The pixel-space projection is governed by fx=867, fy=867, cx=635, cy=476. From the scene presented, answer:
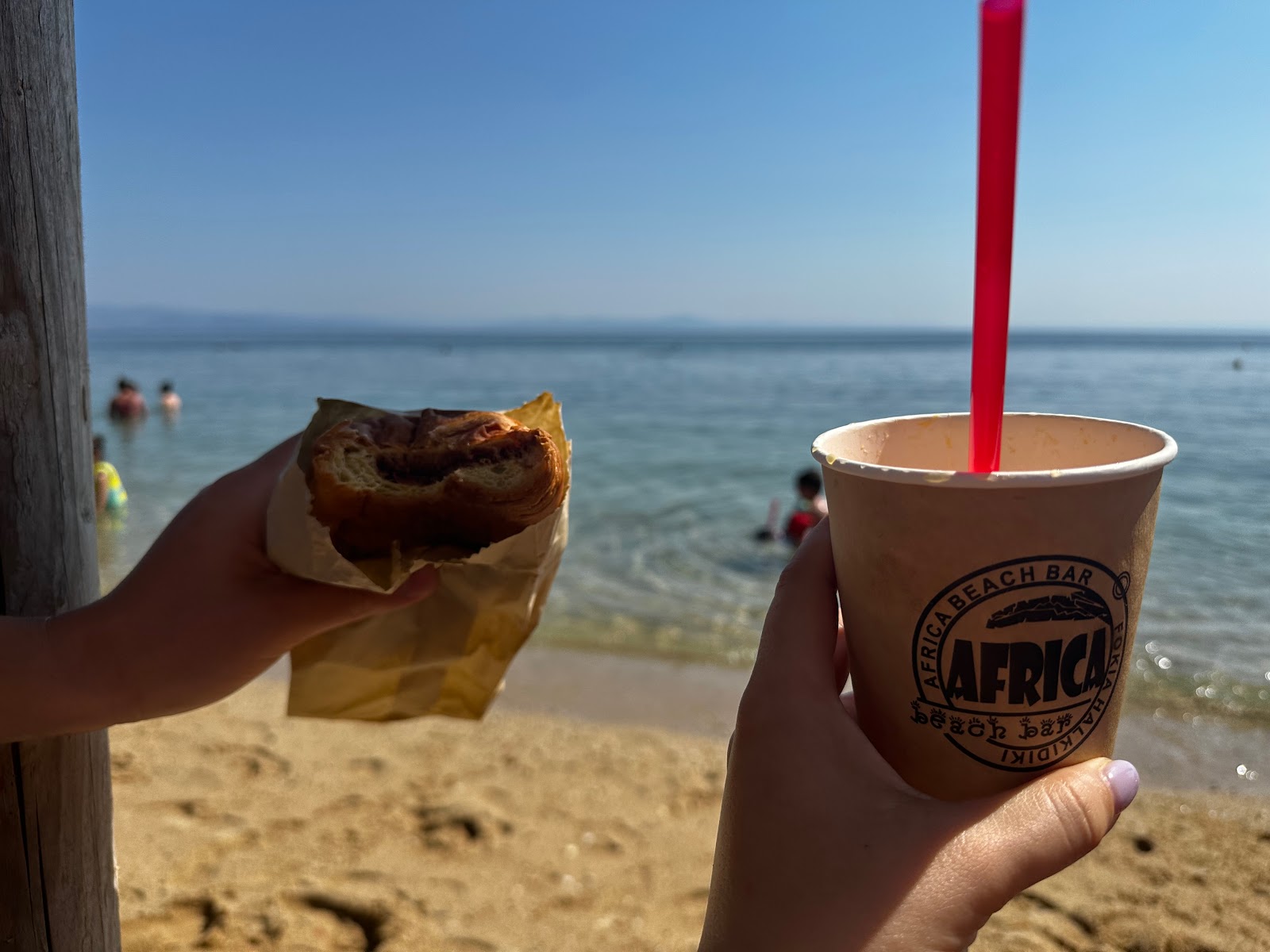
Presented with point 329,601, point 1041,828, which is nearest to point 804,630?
point 1041,828

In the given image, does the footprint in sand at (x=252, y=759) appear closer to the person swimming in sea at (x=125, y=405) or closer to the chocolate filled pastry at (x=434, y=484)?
the chocolate filled pastry at (x=434, y=484)

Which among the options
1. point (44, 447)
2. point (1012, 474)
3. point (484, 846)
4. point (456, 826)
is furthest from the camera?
point (456, 826)

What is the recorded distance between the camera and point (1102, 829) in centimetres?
102

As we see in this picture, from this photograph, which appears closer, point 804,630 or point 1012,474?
point 1012,474

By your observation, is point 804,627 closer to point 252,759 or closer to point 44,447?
point 44,447

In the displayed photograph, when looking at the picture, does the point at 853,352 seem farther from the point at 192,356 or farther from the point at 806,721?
the point at 806,721

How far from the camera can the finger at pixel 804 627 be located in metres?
1.08

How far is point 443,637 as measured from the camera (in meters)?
1.70

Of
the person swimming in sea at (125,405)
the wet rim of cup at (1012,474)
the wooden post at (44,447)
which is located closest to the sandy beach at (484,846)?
the wooden post at (44,447)

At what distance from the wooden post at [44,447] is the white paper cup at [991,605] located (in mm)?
1329

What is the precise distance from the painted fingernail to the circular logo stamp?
5 centimetres

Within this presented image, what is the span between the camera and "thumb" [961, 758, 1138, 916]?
37.6 inches

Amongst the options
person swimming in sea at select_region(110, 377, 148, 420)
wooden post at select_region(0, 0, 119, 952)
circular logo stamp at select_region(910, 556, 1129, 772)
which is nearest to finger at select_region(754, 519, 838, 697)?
circular logo stamp at select_region(910, 556, 1129, 772)

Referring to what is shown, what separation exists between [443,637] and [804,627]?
0.84 metres
